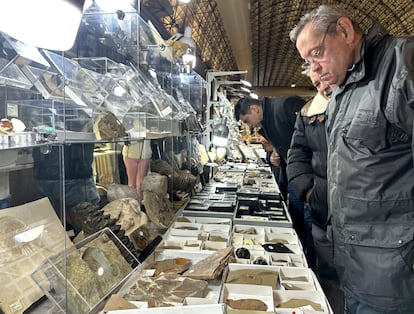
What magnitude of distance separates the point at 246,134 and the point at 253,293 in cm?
801

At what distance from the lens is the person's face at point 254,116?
3629 millimetres

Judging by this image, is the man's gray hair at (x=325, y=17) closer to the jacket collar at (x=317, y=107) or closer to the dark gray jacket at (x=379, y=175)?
the dark gray jacket at (x=379, y=175)

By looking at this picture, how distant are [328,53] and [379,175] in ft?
1.77

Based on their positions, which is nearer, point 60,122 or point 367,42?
point 60,122

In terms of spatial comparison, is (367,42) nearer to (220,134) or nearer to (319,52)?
(319,52)

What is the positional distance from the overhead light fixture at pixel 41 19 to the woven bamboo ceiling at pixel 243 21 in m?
2.12

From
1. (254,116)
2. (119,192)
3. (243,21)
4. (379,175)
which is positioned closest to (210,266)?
(119,192)

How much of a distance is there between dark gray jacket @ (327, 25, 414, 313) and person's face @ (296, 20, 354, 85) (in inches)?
2.4

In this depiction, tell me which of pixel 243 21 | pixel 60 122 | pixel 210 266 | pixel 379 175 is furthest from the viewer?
pixel 243 21

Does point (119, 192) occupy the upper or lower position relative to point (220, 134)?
lower

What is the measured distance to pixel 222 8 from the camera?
4.60 meters

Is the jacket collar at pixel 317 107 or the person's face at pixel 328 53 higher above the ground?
the person's face at pixel 328 53

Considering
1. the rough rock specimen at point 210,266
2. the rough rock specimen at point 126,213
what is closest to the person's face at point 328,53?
the rough rock specimen at point 210,266

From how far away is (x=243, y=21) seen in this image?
545cm
